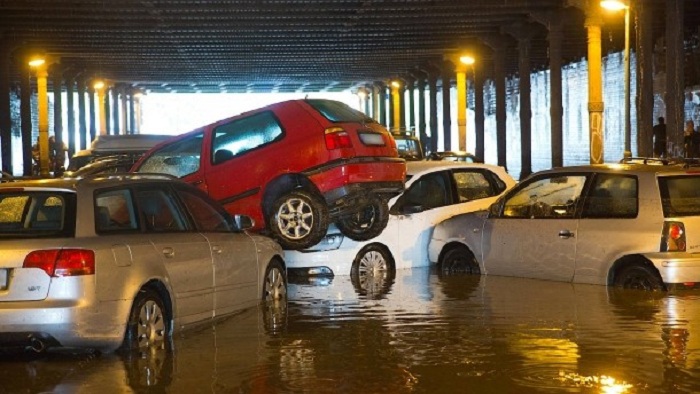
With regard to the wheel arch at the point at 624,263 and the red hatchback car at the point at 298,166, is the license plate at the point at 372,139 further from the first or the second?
the wheel arch at the point at 624,263

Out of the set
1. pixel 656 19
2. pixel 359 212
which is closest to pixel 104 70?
pixel 656 19

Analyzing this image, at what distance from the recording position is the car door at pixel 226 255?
10.5m

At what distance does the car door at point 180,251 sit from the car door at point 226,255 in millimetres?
154

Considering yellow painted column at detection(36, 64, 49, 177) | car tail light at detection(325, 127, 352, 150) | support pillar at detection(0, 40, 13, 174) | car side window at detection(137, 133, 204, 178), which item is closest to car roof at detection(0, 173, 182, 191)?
car tail light at detection(325, 127, 352, 150)

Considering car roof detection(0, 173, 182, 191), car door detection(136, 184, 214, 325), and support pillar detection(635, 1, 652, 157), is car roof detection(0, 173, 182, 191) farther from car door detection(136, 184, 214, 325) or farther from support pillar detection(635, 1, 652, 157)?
support pillar detection(635, 1, 652, 157)

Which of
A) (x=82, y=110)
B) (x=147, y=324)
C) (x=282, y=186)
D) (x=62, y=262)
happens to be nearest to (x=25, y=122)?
(x=82, y=110)

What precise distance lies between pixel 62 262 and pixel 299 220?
5.52 metres

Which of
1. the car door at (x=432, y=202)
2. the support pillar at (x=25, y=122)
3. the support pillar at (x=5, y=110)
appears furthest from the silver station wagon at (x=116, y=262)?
the support pillar at (x=25, y=122)

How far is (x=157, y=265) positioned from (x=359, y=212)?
19.0 ft

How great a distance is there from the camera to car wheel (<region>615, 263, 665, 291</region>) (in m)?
12.2

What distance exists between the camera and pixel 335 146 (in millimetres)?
13648

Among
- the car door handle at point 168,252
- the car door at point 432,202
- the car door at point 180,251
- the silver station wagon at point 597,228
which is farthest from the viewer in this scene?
the car door at point 432,202

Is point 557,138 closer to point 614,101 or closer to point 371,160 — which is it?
point 614,101

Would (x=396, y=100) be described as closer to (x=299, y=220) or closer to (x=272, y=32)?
(x=272, y=32)
